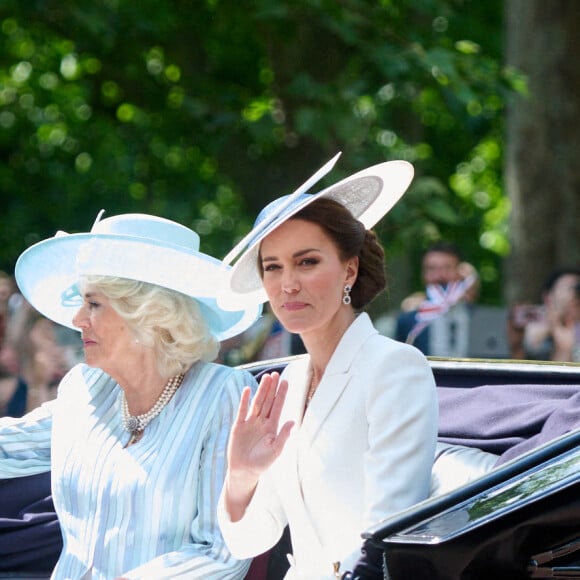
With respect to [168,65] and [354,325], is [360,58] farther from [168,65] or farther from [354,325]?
[354,325]

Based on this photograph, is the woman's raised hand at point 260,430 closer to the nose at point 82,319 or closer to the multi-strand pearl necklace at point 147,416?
the multi-strand pearl necklace at point 147,416

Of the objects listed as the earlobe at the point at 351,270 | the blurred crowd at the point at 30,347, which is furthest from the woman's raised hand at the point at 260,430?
the blurred crowd at the point at 30,347

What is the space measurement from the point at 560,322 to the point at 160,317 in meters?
4.65

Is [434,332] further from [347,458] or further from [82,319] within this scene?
[347,458]

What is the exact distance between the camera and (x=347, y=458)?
9.71 ft

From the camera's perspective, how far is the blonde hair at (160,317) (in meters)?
3.44

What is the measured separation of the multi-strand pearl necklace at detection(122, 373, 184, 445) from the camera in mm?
3469

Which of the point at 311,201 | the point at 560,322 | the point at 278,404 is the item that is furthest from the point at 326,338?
the point at 560,322

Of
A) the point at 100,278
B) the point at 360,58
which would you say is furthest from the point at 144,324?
the point at 360,58

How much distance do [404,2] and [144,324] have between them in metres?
5.03

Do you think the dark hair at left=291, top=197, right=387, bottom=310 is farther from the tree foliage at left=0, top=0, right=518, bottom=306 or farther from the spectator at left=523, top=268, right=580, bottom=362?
the spectator at left=523, top=268, right=580, bottom=362

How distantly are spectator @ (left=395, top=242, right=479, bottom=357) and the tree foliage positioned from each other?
0.79 feet

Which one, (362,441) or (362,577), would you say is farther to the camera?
(362,441)

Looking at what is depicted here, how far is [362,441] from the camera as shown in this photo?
2.96 m
